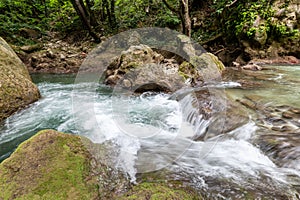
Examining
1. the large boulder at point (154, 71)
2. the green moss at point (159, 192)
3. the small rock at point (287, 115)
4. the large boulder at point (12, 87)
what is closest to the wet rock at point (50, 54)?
the large boulder at point (154, 71)

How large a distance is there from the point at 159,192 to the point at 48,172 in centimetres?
100

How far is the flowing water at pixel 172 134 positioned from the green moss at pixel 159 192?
166 millimetres

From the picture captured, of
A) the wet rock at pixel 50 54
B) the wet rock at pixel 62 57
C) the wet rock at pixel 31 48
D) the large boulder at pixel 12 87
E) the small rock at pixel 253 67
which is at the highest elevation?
the wet rock at pixel 31 48

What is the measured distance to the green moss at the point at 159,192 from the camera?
1.64m

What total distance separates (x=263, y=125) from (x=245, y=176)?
126cm

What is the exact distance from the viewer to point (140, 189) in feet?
5.79

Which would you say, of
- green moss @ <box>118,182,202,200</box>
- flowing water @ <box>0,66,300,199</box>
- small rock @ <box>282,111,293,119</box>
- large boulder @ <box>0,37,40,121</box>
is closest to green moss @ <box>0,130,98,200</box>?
green moss @ <box>118,182,202,200</box>

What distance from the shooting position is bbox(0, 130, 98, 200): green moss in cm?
158

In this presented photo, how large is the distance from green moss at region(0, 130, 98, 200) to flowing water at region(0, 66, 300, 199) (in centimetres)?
51

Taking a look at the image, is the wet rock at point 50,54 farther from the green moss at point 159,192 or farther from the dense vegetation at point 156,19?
the green moss at point 159,192

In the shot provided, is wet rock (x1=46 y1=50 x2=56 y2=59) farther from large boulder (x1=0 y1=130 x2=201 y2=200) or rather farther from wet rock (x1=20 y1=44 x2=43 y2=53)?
large boulder (x1=0 y1=130 x2=201 y2=200)

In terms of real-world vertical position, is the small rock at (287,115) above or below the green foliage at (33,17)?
below

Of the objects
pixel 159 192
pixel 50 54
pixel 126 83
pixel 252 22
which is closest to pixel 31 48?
pixel 50 54

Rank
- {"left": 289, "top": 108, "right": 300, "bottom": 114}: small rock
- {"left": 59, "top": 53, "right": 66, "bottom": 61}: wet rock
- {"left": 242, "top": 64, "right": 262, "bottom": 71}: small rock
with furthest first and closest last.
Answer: {"left": 59, "top": 53, "right": 66, "bottom": 61}: wet rock < {"left": 242, "top": 64, "right": 262, "bottom": 71}: small rock < {"left": 289, "top": 108, "right": 300, "bottom": 114}: small rock
